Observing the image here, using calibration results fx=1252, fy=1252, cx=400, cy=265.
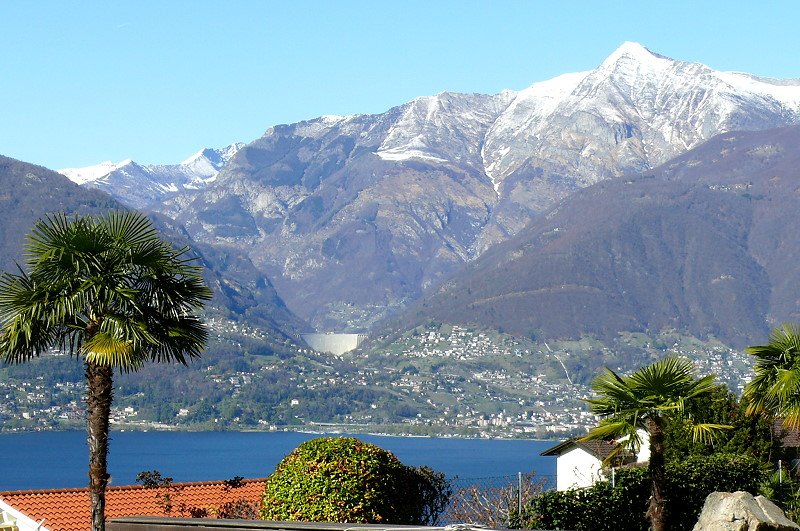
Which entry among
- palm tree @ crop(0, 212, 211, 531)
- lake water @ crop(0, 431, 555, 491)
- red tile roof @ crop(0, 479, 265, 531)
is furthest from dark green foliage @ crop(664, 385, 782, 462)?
lake water @ crop(0, 431, 555, 491)

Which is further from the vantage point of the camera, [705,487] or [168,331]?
[705,487]

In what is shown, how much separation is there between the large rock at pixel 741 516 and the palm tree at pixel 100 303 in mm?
6805

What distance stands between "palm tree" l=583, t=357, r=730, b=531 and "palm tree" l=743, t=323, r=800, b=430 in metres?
3.58

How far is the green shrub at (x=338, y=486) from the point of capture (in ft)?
51.2

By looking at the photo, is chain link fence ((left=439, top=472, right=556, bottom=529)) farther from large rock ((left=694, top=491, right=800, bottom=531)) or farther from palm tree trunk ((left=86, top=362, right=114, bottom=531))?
large rock ((left=694, top=491, right=800, bottom=531))

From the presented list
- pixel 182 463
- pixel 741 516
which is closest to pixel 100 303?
pixel 741 516

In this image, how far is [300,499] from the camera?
51.6 feet

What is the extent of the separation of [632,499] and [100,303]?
26.9 feet

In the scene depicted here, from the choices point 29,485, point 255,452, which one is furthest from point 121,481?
point 255,452

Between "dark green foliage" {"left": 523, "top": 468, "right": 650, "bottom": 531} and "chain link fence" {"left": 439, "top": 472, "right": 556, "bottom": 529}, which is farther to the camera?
"chain link fence" {"left": 439, "top": 472, "right": 556, "bottom": 529}

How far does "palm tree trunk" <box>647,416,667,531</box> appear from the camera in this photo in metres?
15.4

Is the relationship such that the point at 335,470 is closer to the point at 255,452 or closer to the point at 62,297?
the point at 62,297

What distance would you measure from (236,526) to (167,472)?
135017 millimetres

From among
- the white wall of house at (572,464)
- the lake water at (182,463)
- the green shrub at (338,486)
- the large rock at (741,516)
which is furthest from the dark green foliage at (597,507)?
the lake water at (182,463)
